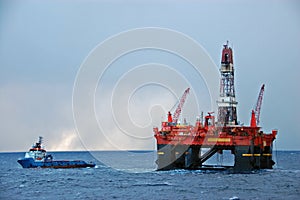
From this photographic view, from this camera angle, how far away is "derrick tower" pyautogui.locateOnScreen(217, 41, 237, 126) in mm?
80250

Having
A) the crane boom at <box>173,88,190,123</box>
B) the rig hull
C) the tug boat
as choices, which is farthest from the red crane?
the tug boat

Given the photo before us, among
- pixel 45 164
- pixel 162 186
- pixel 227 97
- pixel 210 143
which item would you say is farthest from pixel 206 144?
pixel 45 164

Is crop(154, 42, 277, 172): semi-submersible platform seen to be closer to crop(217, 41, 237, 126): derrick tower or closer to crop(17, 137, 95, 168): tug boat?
crop(217, 41, 237, 126): derrick tower

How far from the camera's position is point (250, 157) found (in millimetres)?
70250

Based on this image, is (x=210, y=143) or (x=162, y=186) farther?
(x=210, y=143)

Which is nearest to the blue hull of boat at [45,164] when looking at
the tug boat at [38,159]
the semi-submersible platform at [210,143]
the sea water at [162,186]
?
the tug boat at [38,159]

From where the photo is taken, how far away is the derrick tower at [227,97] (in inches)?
3159

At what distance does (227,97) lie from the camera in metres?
80.3

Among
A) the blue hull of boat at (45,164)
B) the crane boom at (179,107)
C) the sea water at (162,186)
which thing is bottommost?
the sea water at (162,186)

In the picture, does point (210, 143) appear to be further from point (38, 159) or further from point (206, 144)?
point (38, 159)

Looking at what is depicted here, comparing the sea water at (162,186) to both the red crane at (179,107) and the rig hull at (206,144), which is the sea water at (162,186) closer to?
the rig hull at (206,144)

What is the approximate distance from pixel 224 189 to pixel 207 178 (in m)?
11.4

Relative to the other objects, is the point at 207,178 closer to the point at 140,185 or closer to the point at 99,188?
the point at 140,185

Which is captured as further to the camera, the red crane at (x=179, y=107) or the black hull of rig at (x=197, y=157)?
the red crane at (x=179, y=107)
